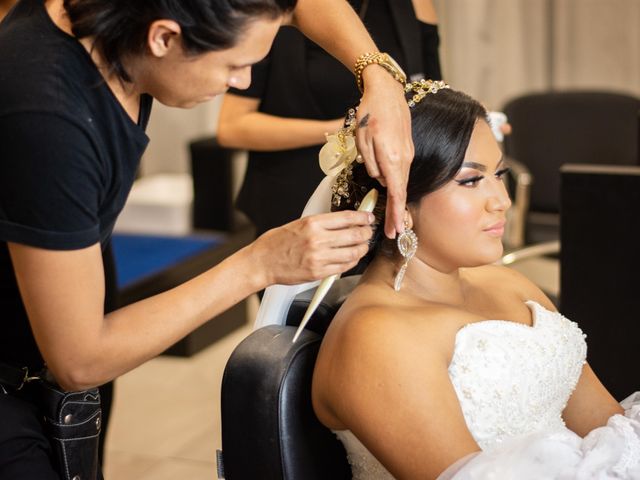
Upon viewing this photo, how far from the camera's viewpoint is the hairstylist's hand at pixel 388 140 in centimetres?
150

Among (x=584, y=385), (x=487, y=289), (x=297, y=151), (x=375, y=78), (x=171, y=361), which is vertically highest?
(x=375, y=78)

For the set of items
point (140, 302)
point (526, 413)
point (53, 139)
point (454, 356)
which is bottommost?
point (526, 413)

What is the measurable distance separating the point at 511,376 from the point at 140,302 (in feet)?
2.25

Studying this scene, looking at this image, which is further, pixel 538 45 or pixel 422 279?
pixel 538 45

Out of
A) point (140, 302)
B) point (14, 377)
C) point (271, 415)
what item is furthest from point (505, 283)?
point (14, 377)

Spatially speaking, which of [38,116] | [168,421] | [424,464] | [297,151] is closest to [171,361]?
[168,421]

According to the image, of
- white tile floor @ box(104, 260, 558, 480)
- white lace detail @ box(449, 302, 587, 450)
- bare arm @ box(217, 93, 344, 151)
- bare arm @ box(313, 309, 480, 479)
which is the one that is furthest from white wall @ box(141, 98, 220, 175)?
bare arm @ box(313, 309, 480, 479)

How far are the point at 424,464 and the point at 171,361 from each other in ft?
8.52

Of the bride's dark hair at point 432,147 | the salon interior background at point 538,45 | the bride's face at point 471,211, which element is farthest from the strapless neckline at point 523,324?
the salon interior background at point 538,45

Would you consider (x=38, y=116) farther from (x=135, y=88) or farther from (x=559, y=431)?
(x=559, y=431)

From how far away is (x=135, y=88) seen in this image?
1365 millimetres

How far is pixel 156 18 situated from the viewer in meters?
1.25

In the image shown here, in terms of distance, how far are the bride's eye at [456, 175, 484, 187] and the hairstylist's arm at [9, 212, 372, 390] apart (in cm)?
36

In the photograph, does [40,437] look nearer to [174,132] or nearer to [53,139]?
[53,139]
